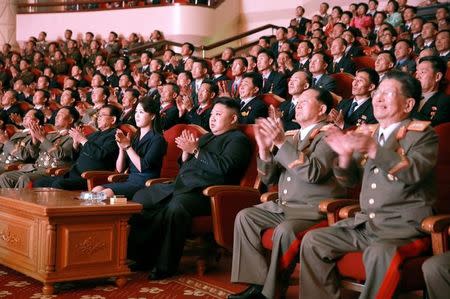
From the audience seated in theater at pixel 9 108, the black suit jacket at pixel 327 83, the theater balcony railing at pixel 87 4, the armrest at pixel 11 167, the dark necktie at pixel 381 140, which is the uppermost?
the theater balcony railing at pixel 87 4

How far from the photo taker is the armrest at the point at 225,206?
3.28 m

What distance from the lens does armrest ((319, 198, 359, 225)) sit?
105 inches

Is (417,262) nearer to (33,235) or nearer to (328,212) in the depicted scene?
(328,212)

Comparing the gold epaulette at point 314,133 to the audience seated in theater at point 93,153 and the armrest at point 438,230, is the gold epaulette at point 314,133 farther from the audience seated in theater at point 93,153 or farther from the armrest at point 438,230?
the audience seated in theater at point 93,153

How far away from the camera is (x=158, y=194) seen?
3604 mm

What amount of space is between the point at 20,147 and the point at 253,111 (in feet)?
5.97

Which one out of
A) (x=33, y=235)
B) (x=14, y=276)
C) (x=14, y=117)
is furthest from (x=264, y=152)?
(x=14, y=117)

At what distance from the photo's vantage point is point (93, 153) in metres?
4.28

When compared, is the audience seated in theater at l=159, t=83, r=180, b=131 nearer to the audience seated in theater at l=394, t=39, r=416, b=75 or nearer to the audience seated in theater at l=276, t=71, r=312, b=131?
the audience seated in theater at l=276, t=71, r=312, b=131

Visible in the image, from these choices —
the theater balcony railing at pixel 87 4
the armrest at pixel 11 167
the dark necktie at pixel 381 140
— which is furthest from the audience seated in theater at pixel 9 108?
the dark necktie at pixel 381 140

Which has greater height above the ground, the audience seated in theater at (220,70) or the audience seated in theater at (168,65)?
the audience seated in theater at (168,65)

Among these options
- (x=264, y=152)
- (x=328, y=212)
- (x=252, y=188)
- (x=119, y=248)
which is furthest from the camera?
(x=252, y=188)

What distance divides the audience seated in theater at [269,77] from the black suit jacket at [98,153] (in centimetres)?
166

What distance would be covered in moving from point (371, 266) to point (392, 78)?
2.33 ft
